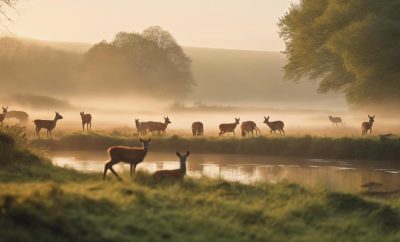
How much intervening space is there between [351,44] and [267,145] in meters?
9.45

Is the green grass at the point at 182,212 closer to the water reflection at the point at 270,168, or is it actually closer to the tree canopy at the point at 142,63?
the water reflection at the point at 270,168

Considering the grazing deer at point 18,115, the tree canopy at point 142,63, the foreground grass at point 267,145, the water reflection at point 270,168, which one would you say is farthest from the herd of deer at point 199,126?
the tree canopy at point 142,63

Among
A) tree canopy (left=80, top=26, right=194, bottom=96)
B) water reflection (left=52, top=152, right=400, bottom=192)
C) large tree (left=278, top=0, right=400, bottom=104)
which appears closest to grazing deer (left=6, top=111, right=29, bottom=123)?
water reflection (left=52, top=152, right=400, bottom=192)

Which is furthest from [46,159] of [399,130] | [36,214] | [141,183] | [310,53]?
[310,53]

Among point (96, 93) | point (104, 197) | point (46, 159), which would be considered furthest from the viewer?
point (96, 93)

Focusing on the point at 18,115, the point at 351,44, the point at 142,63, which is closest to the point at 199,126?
the point at 351,44

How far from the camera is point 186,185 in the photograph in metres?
17.1

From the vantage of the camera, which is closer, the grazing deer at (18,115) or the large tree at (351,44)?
the large tree at (351,44)

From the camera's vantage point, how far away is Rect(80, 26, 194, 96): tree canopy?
7600 centimetres

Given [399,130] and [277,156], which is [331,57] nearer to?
[399,130]

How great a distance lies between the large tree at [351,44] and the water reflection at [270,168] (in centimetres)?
1104

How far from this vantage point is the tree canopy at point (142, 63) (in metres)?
76.0

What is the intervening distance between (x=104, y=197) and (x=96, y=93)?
68.6 m

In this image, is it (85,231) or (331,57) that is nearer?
(85,231)
